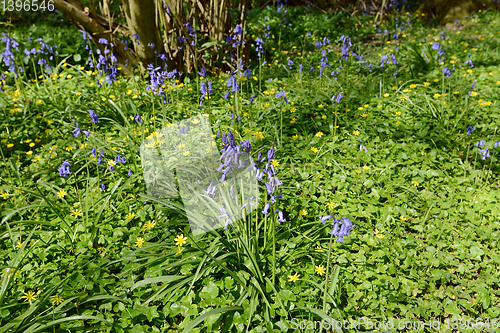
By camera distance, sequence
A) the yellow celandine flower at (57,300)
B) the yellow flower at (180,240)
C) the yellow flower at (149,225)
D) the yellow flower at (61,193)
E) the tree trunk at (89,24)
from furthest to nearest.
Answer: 1. the tree trunk at (89,24)
2. the yellow flower at (61,193)
3. the yellow flower at (149,225)
4. the yellow flower at (180,240)
5. the yellow celandine flower at (57,300)

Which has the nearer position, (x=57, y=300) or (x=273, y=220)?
(x=273, y=220)

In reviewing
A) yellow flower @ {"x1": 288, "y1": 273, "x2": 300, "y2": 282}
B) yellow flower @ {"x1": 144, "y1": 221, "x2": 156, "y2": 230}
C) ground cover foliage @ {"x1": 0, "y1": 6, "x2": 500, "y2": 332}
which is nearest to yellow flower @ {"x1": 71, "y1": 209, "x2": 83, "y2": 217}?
ground cover foliage @ {"x1": 0, "y1": 6, "x2": 500, "y2": 332}

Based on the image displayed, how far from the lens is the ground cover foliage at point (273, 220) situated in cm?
194

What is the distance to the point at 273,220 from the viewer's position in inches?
69.9

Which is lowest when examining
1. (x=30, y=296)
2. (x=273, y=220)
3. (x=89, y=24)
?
(x=30, y=296)

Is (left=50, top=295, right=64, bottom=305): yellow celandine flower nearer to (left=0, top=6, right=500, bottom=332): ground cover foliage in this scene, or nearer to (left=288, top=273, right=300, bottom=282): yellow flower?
(left=0, top=6, right=500, bottom=332): ground cover foliage

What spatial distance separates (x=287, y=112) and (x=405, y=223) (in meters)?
1.86

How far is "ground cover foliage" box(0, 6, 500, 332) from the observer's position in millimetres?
1936

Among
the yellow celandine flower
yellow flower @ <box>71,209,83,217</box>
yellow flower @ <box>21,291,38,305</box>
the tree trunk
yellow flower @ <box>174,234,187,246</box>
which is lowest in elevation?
yellow flower @ <box>21,291,38,305</box>

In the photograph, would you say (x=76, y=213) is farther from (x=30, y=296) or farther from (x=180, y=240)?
(x=180, y=240)

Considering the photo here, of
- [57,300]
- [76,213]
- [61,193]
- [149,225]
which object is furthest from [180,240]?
[61,193]

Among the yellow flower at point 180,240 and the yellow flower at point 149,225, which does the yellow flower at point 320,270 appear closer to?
the yellow flower at point 180,240

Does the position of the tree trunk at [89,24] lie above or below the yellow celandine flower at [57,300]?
above

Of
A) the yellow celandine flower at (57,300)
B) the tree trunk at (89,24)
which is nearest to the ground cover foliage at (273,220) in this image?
the yellow celandine flower at (57,300)
